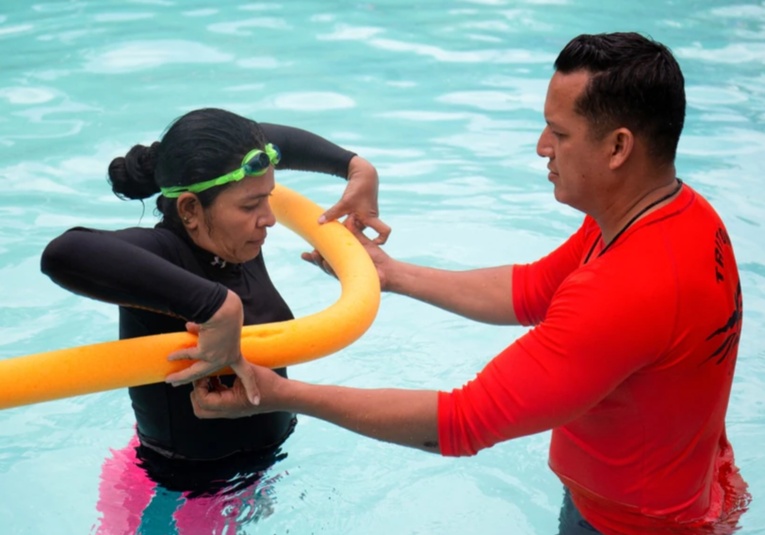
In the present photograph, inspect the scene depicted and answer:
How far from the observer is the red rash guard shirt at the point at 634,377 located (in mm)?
2689

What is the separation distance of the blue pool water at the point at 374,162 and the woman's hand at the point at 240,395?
0.67 metres

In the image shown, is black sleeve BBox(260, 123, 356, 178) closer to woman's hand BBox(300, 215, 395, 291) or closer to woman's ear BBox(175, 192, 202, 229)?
woman's hand BBox(300, 215, 395, 291)

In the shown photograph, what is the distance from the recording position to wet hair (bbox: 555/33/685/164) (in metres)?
2.69

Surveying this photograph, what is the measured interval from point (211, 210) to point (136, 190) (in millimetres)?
292

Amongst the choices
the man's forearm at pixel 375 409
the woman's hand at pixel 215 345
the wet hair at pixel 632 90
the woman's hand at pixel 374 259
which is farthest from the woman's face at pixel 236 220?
the wet hair at pixel 632 90

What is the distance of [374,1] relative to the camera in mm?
10688

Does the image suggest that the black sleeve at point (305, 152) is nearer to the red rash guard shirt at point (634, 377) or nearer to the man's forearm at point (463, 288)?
the man's forearm at point (463, 288)

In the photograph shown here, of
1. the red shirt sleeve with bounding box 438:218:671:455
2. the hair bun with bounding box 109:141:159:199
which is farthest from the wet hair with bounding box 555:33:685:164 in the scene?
the hair bun with bounding box 109:141:159:199

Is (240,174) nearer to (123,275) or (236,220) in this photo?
(236,220)

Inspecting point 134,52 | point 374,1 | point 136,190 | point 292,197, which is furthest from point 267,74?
point 136,190

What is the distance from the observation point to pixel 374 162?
7500 millimetres

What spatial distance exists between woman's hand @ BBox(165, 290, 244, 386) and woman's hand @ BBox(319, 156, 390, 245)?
0.96m

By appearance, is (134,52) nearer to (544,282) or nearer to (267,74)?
(267,74)

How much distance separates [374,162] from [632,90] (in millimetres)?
4872
